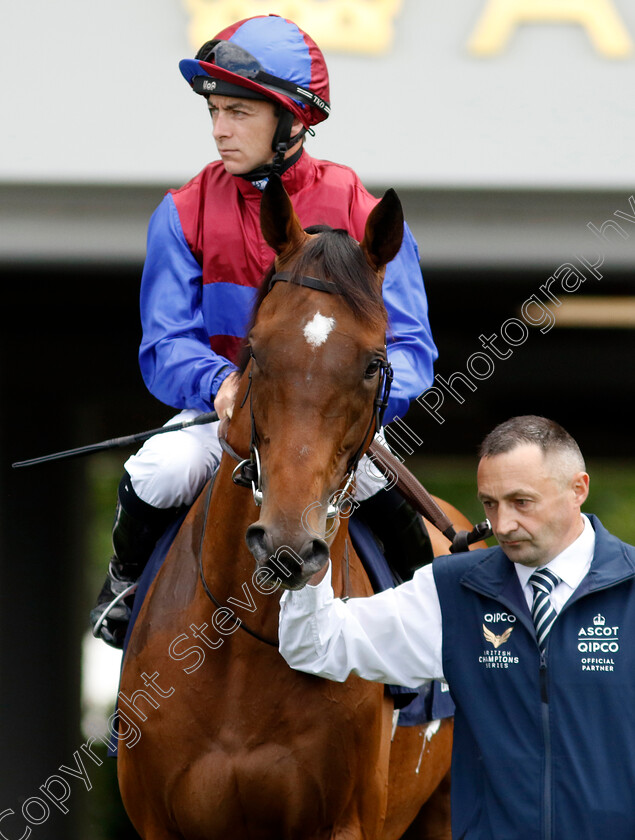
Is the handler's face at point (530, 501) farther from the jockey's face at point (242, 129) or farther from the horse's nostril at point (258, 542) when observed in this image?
the jockey's face at point (242, 129)

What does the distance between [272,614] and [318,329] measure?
2.52 feet

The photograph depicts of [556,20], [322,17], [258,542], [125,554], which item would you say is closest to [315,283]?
[258,542]

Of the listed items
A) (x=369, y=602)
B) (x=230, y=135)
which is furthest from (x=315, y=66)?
(x=369, y=602)

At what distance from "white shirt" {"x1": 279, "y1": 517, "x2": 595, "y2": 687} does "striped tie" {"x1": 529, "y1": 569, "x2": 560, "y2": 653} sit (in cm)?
2

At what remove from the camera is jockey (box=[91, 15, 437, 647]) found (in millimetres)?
3141

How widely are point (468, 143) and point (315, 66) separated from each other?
2.27 m

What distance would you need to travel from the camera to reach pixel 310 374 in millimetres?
2416

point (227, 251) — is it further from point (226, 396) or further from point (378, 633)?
point (378, 633)

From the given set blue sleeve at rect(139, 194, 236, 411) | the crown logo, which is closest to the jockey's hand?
blue sleeve at rect(139, 194, 236, 411)

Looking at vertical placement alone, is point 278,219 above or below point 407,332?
above

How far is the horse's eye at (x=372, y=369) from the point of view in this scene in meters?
2.51

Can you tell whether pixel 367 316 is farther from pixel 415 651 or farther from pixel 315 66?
pixel 315 66

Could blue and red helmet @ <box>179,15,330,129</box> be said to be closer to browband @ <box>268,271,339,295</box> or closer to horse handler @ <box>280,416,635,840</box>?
browband @ <box>268,271,339,295</box>

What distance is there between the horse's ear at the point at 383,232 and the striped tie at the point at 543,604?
842 mm
